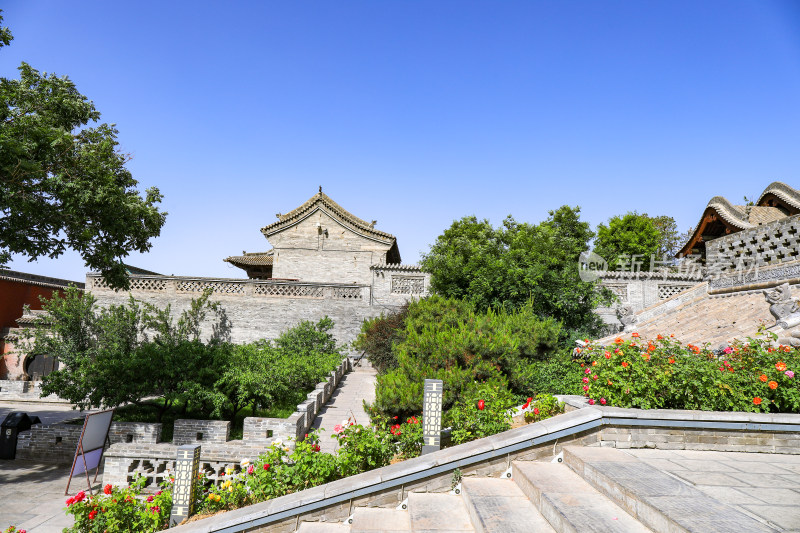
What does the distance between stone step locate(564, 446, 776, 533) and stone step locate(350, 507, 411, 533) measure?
1.77 metres

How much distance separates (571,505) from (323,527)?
2407 mm

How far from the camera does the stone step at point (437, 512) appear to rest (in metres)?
3.86

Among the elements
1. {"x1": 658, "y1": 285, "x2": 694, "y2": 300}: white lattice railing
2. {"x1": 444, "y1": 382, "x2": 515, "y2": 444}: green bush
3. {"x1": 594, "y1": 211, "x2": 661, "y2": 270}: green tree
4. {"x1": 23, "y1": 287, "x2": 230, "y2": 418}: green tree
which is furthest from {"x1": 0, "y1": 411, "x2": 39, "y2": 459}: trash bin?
{"x1": 594, "y1": 211, "x2": 661, "y2": 270}: green tree

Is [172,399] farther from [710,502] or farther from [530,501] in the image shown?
[710,502]

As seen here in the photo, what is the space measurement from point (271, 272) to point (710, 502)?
81.4 ft

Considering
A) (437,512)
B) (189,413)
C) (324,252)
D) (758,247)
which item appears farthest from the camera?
(324,252)

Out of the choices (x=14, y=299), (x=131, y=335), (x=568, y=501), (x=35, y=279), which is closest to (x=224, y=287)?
(x=131, y=335)

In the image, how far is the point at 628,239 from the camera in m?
28.2

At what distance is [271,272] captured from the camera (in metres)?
25.9

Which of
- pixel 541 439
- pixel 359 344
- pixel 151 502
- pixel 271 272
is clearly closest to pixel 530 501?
pixel 541 439

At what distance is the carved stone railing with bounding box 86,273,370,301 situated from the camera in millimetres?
16844

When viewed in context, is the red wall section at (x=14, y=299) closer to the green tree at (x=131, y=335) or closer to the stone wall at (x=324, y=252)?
the green tree at (x=131, y=335)

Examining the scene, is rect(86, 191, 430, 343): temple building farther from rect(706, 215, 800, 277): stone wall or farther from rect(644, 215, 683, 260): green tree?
rect(644, 215, 683, 260): green tree

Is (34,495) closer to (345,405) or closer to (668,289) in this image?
(345,405)
